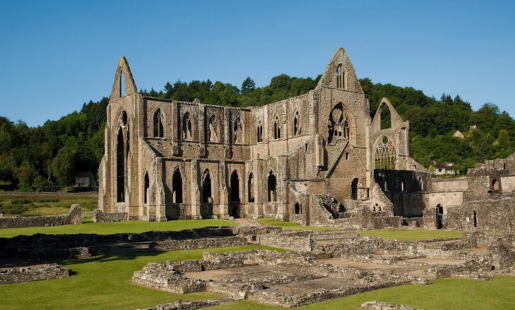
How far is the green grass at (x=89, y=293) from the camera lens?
16484mm

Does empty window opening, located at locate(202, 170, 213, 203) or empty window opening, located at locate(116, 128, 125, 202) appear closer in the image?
empty window opening, located at locate(202, 170, 213, 203)

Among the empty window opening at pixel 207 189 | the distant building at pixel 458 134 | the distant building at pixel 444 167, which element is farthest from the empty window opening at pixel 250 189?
the distant building at pixel 458 134

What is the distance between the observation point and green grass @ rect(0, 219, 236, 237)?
40.2 m

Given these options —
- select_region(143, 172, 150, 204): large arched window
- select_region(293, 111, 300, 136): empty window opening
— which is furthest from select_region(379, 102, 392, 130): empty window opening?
select_region(143, 172, 150, 204): large arched window

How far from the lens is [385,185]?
190 ft

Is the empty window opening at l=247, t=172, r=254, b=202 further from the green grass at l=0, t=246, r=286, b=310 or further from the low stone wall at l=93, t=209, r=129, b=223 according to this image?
the green grass at l=0, t=246, r=286, b=310

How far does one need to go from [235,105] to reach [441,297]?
334ft

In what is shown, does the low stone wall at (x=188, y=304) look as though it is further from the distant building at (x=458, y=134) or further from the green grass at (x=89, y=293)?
the distant building at (x=458, y=134)

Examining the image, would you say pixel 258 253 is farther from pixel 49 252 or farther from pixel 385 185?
pixel 385 185

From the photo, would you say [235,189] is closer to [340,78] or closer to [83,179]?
[340,78]

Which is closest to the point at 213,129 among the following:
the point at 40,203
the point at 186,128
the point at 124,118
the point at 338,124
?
the point at 186,128

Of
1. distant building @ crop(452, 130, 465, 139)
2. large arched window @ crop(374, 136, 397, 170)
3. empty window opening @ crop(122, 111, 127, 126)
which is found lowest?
large arched window @ crop(374, 136, 397, 170)

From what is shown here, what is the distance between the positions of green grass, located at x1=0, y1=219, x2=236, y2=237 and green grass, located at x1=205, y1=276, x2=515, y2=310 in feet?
86.1

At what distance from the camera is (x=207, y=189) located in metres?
59.1
